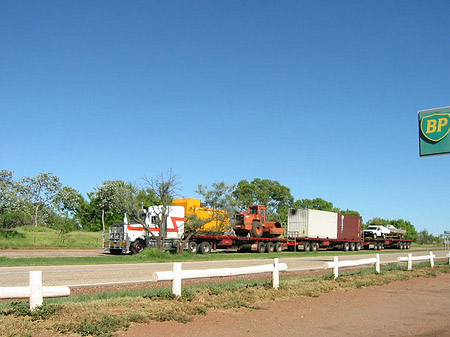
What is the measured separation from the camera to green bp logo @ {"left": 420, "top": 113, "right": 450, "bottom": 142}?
2136 centimetres

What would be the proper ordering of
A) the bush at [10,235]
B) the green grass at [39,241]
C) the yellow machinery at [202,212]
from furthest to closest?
the bush at [10,235], the green grass at [39,241], the yellow machinery at [202,212]

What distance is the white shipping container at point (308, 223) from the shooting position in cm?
4306

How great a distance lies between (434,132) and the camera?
2166 cm

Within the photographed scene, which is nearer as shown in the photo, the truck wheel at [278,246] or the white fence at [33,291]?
the white fence at [33,291]

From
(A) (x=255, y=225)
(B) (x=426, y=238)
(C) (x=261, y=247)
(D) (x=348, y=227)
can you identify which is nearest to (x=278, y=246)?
(C) (x=261, y=247)

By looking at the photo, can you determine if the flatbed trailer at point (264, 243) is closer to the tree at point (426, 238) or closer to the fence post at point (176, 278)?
the fence post at point (176, 278)

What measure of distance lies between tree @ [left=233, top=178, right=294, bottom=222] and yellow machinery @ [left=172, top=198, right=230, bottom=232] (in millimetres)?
59722

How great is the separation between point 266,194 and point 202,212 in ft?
213

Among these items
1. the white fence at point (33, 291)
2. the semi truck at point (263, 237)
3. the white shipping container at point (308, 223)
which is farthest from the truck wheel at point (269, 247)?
the white fence at point (33, 291)

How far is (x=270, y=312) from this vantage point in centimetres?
1000

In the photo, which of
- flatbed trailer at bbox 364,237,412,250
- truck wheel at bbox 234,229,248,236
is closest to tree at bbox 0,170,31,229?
truck wheel at bbox 234,229,248,236

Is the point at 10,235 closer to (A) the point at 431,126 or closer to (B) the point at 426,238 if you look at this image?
(A) the point at 431,126

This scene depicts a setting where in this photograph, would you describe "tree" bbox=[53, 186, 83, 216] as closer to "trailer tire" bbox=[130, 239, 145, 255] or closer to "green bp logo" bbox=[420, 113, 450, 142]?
"trailer tire" bbox=[130, 239, 145, 255]

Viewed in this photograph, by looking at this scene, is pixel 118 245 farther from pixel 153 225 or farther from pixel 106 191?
pixel 106 191
